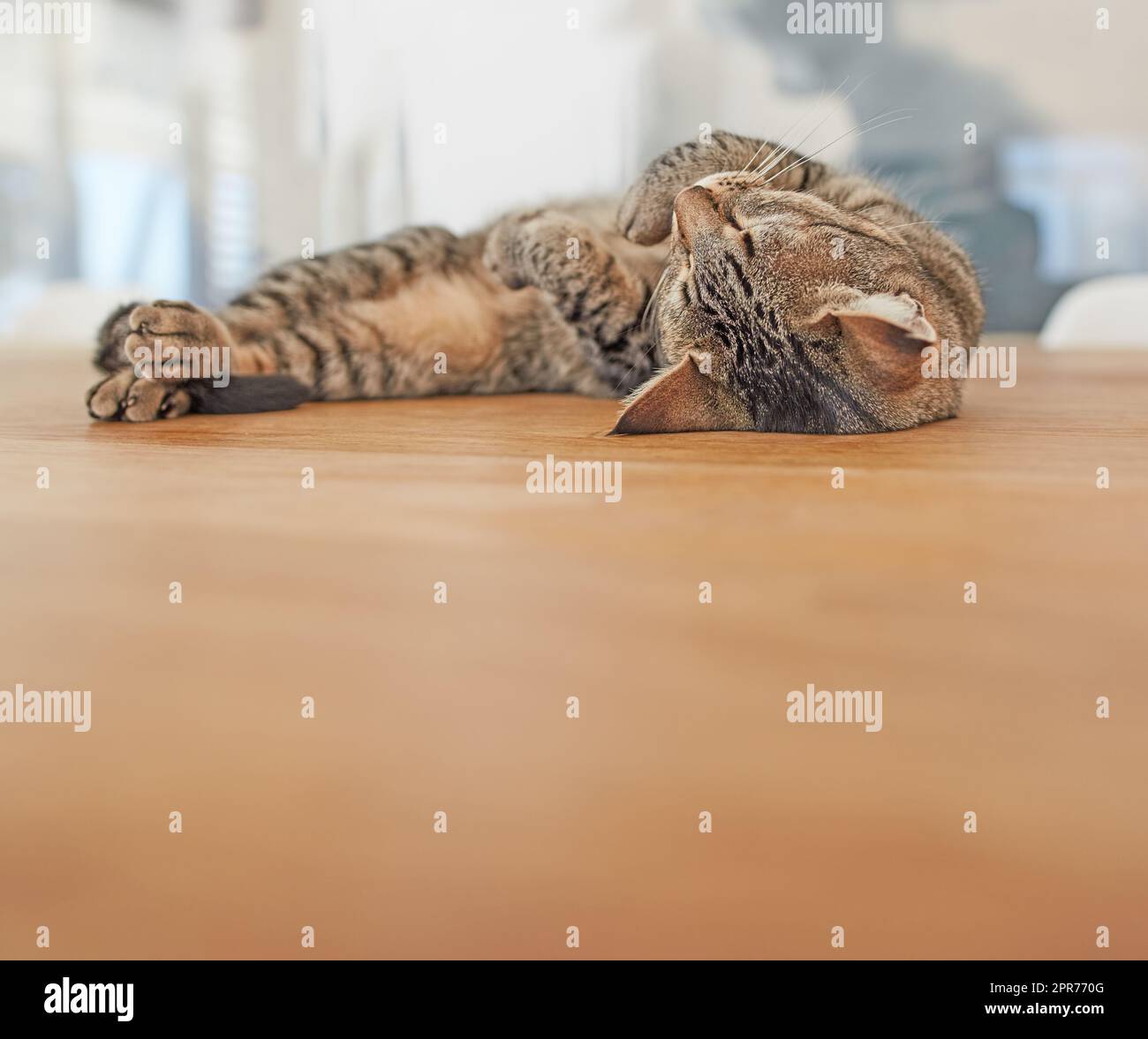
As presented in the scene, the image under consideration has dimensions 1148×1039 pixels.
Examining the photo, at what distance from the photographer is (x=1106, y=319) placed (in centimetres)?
321

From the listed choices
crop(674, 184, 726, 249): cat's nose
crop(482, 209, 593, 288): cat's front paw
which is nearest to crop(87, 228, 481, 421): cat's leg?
crop(482, 209, 593, 288): cat's front paw

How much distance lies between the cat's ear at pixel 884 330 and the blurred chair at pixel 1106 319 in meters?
2.40

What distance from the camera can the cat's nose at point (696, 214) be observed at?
3.86ft

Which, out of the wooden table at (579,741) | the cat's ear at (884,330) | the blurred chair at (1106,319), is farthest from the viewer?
the blurred chair at (1106,319)

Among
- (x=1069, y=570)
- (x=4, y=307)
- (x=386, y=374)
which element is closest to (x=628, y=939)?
(x=1069, y=570)

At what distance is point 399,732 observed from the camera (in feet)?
1.69

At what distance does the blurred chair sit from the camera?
3152mm

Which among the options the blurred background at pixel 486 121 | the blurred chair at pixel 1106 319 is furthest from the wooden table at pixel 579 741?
the blurred background at pixel 486 121

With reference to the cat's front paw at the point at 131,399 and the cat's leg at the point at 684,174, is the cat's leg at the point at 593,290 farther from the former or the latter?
the cat's front paw at the point at 131,399

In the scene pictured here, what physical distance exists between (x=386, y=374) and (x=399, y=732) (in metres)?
1.09

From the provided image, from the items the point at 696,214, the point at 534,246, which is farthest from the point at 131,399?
the point at 696,214

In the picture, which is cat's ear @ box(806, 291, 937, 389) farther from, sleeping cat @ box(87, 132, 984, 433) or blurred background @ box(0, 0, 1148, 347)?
blurred background @ box(0, 0, 1148, 347)

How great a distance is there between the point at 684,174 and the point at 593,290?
19 cm

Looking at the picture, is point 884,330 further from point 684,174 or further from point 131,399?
point 131,399
